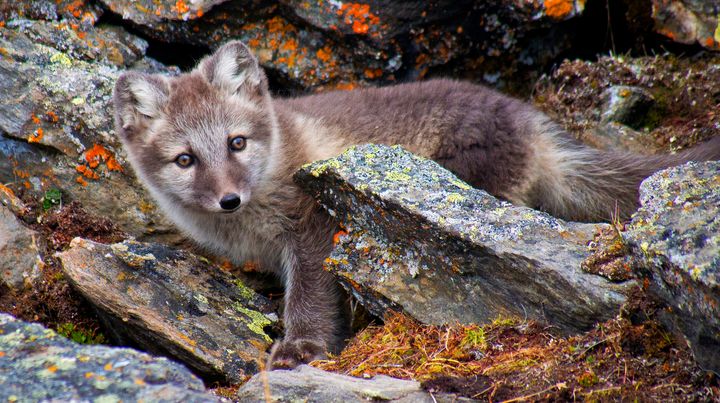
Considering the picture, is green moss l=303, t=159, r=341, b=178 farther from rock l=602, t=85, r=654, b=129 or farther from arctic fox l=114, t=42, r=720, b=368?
rock l=602, t=85, r=654, b=129

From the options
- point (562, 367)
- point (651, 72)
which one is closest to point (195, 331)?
point (562, 367)

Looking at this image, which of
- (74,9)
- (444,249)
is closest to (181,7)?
(74,9)

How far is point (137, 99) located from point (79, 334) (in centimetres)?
156

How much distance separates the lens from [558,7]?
5.84 metres

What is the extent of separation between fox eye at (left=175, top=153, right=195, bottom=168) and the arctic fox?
0.02 m

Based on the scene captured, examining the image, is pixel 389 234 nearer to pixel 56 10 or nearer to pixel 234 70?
pixel 234 70

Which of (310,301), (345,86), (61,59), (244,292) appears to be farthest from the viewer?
(345,86)

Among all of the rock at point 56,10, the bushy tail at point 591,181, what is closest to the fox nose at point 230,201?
the bushy tail at point 591,181

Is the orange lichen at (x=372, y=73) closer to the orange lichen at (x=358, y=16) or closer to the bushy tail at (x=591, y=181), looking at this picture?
the orange lichen at (x=358, y=16)

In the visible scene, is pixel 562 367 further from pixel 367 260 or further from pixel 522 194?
pixel 522 194

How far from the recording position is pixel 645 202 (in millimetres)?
2934

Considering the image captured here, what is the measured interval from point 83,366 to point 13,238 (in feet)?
7.89

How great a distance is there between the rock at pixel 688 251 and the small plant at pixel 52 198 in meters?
4.17

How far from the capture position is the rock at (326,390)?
2.79 metres
